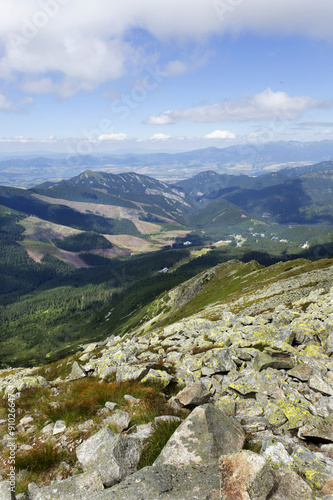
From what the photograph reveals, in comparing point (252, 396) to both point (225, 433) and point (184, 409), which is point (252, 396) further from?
point (225, 433)

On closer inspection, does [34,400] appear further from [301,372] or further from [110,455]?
[301,372]

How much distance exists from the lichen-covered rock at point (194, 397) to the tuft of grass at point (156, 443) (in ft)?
7.53

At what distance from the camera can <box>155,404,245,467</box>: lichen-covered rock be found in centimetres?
774

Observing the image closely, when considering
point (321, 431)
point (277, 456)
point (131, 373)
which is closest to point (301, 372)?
point (321, 431)

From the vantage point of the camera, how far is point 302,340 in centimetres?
2025

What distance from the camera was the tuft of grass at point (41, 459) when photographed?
29.2 ft

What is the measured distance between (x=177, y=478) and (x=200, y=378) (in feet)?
32.6

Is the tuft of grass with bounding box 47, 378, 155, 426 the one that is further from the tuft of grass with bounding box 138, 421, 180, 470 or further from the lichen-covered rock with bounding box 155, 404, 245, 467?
the lichen-covered rock with bounding box 155, 404, 245, 467

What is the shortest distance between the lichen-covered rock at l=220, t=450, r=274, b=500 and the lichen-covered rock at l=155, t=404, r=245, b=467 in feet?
3.17

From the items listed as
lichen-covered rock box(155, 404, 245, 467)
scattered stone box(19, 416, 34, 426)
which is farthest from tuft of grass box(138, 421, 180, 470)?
scattered stone box(19, 416, 34, 426)

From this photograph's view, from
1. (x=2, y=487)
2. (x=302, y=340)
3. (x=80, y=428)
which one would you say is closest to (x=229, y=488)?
(x=2, y=487)

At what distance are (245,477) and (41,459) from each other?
7.37 m

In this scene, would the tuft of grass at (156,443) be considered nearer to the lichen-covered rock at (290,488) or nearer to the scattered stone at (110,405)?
the scattered stone at (110,405)

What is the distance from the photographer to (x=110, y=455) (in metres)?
8.33
